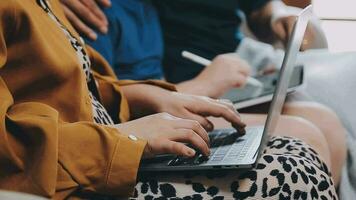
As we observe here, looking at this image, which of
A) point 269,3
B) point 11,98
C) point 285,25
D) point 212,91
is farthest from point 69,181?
point 269,3

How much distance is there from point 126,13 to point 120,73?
0.46ft

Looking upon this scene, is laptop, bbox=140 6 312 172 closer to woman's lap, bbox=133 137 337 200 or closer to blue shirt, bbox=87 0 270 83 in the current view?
woman's lap, bbox=133 137 337 200

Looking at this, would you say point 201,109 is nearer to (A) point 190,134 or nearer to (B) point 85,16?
(A) point 190,134

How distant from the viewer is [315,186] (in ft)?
2.55

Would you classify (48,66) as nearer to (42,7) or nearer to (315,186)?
(42,7)

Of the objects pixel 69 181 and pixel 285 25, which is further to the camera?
pixel 285 25

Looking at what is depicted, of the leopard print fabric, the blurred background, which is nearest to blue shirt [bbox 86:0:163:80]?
the leopard print fabric

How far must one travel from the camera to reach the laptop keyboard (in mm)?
788

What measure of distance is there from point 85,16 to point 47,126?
57 cm

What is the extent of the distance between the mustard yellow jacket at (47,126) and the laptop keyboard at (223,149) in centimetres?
7

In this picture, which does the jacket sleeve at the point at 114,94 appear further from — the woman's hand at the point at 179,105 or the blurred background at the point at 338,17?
the blurred background at the point at 338,17

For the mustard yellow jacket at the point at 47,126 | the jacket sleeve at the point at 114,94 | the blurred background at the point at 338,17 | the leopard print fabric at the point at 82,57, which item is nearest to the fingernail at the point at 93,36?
the jacket sleeve at the point at 114,94

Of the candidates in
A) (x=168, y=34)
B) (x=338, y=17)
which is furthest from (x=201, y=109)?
(x=338, y=17)

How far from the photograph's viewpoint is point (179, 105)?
1.01 meters
